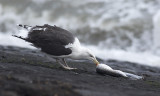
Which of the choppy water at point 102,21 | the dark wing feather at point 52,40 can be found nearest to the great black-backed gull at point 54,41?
the dark wing feather at point 52,40

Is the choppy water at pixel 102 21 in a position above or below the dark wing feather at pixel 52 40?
above

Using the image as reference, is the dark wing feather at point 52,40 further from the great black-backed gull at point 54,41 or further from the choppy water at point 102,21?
the choppy water at point 102,21

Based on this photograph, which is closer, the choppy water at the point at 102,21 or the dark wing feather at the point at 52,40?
the dark wing feather at the point at 52,40

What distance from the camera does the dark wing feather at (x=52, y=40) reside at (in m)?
7.76

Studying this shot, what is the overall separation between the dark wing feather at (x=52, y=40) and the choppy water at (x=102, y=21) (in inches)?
228

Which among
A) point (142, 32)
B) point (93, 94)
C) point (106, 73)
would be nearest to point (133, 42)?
point (142, 32)

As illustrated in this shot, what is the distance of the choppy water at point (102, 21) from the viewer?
15297 mm

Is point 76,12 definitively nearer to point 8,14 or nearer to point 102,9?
point 102,9

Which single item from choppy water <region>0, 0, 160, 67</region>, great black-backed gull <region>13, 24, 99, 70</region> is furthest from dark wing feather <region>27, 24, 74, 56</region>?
choppy water <region>0, 0, 160, 67</region>

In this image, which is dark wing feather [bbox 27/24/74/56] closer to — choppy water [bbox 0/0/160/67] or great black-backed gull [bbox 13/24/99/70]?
great black-backed gull [bbox 13/24/99/70]

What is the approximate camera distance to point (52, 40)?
777 cm

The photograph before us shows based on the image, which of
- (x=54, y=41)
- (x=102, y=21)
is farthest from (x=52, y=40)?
(x=102, y=21)

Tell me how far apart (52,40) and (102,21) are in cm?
985

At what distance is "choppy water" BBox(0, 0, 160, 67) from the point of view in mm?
15297
